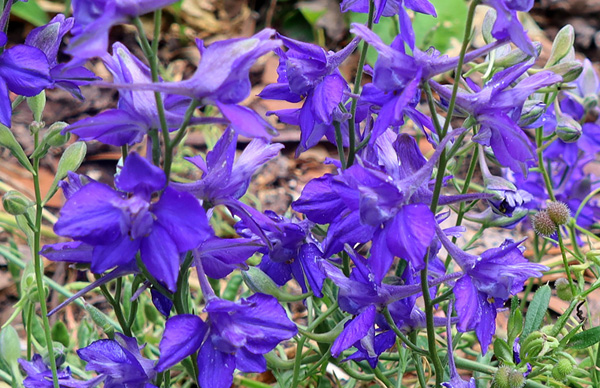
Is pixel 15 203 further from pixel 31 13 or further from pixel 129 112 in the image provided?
pixel 31 13

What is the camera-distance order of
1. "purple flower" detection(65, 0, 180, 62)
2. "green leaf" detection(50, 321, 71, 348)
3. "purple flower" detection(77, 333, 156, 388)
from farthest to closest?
1. "green leaf" detection(50, 321, 71, 348)
2. "purple flower" detection(77, 333, 156, 388)
3. "purple flower" detection(65, 0, 180, 62)

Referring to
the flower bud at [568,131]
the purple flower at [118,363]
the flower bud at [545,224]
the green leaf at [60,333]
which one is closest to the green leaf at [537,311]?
the flower bud at [545,224]

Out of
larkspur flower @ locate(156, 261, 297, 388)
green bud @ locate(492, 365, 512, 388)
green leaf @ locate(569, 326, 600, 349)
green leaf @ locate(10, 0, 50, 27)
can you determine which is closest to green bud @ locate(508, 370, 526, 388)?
green bud @ locate(492, 365, 512, 388)

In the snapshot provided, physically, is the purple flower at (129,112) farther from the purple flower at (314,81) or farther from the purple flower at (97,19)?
the purple flower at (314,81)

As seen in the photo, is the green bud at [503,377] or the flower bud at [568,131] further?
the flower bud at [568,131]

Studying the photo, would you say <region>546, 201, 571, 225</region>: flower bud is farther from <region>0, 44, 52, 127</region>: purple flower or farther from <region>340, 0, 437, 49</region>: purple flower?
<region>0, 44, 52, 127</region>: purple flower
